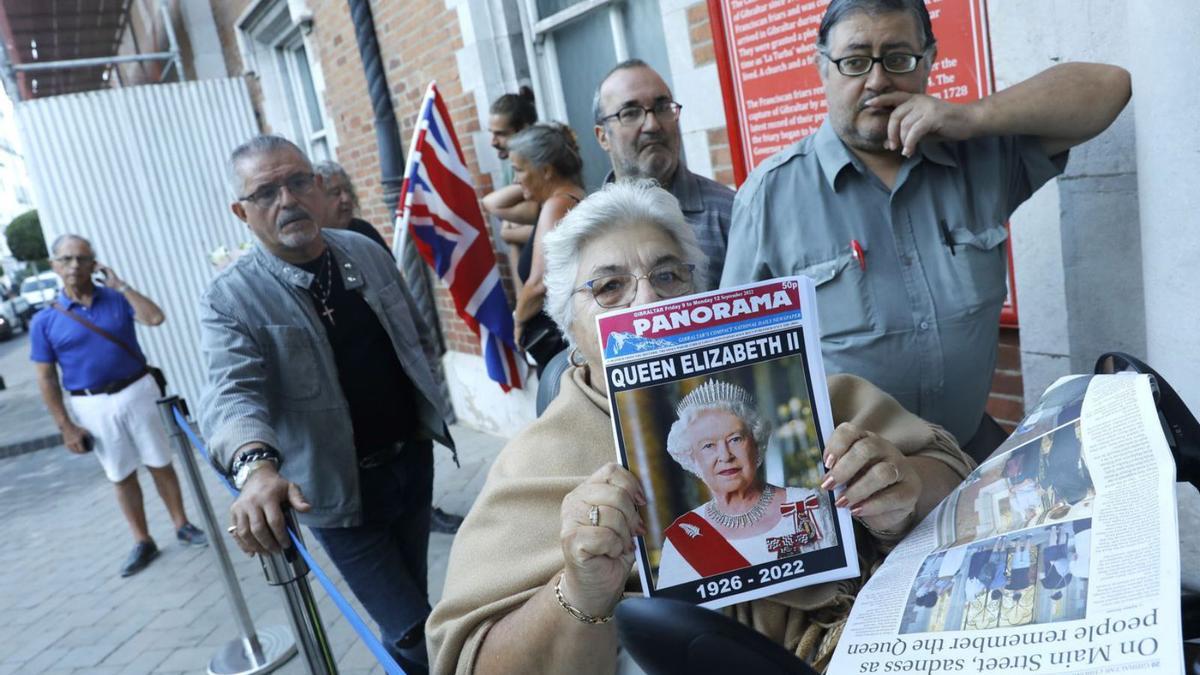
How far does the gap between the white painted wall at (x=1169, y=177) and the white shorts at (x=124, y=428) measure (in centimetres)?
538

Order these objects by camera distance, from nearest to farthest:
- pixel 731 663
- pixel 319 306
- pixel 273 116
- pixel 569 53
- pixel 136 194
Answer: pixel 731 663
pixel 319 306
pixel 569 53
pixel 136 194
pixel 273 116

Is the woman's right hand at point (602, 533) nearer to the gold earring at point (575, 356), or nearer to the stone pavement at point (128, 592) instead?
the gold earring at point (575, 356)

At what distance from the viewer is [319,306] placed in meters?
2.69

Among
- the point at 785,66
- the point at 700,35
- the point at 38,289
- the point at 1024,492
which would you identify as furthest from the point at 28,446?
the point at 38,289

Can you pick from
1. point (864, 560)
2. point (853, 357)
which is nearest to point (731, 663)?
point (864, 560)

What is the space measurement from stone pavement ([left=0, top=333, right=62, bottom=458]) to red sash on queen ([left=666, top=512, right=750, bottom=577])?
37.0ft

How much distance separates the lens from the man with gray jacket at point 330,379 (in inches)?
98.2

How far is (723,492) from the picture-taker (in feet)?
3.98

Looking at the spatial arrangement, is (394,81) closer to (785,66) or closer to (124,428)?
(124,428)

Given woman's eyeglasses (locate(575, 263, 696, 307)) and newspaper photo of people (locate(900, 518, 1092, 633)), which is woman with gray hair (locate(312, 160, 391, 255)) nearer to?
woman's eyeglasses (locate(575, 263, 696, 307))

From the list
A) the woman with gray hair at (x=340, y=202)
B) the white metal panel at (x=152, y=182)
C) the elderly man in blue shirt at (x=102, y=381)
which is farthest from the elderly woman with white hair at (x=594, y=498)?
the white metal panel at (x=152, y=182)

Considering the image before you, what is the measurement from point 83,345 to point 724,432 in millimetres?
5148

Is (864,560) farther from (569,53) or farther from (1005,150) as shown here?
(569,53)

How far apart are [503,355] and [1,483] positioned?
6.58 metres
